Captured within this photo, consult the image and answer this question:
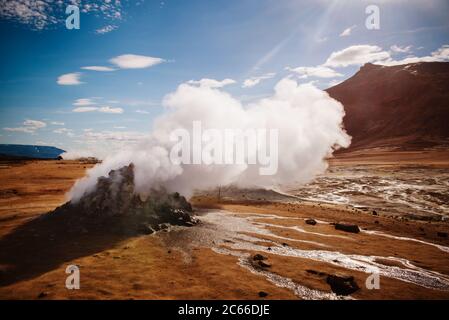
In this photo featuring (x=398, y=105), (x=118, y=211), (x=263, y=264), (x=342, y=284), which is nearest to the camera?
(x=342, y=284)

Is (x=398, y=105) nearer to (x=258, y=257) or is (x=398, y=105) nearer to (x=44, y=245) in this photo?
(x=258, y=257)

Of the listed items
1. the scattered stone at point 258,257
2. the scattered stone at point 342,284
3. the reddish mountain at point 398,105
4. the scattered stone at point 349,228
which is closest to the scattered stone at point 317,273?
the scattered stone at point 342,284

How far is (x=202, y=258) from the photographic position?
825 inches

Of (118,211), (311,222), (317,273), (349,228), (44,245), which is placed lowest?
(317,273)

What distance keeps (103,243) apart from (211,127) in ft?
76.4

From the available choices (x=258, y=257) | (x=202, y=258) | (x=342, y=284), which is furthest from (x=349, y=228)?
(x=202, y=258)

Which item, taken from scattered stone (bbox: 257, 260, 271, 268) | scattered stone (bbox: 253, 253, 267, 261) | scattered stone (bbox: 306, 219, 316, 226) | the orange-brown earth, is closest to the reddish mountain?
scattered stone (bbox: 306, 219, 316, 226)

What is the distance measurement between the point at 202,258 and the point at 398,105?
155905 millimetres

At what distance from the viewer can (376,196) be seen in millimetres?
48000

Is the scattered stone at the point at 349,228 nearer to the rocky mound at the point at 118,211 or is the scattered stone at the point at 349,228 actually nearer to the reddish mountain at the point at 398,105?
the rocky mound at the point at 118,211

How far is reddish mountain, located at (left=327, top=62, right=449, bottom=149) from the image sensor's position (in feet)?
406

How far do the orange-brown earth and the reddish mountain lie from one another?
100092 mm
